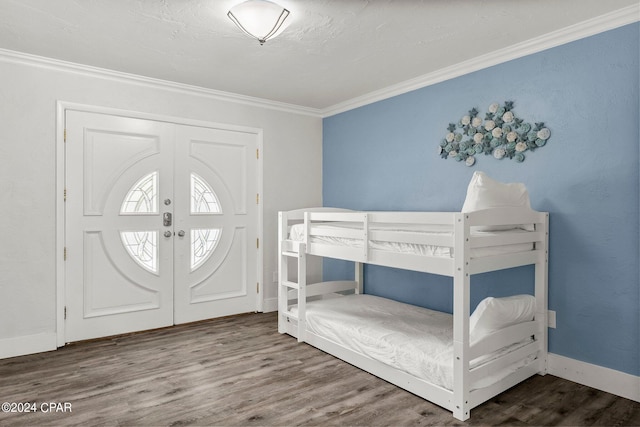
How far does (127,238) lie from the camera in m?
3.44

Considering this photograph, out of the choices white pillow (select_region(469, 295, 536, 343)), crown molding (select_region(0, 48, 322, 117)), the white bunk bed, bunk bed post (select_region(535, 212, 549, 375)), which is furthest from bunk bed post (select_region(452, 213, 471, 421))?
crown molding (select_region(0, 48, 322, 117))

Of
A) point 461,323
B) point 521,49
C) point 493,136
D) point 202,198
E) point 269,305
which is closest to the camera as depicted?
point 461,323

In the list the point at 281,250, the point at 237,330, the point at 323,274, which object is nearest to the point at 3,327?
the point at 237,330

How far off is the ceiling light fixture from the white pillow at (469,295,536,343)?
1948 mm

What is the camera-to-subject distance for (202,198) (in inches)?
150

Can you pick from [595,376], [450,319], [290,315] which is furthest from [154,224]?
[595,376]

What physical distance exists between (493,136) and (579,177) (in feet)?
2.09

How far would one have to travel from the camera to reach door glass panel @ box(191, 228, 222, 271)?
3781 mm

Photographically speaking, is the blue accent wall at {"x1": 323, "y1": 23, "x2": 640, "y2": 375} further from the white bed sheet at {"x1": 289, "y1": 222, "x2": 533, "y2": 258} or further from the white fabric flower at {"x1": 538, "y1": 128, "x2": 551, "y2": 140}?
the white bed sheet at {"x1": 289, "y1": 222, "x2": 533, "y2": 258}

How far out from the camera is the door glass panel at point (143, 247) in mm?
3443

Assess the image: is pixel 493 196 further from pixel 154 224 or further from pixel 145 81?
pixel 145 81

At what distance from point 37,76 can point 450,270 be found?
3.23m

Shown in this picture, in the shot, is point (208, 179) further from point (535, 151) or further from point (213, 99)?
point (535, 151)

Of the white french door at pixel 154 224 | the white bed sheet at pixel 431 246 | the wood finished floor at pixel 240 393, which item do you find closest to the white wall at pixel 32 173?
the white french door at pixel 154 224
